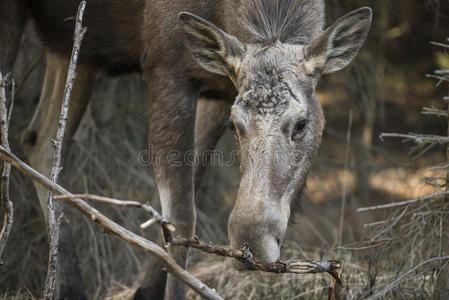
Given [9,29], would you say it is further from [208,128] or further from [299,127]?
[299,127]

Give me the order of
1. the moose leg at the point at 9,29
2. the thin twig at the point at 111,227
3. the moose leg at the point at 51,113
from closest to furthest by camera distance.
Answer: the thin twig at the point at 111,227 → the moose leg at the point at 9,29 → the moose leg at the point at 51,113

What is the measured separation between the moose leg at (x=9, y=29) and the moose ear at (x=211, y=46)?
5.01ft

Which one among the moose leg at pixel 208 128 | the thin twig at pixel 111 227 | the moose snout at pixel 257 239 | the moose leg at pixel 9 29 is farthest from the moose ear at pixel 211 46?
the thin twig at pixel 111 227

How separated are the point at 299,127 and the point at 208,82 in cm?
109

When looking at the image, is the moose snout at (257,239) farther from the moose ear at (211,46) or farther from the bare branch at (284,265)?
the moose ear at (211,46)

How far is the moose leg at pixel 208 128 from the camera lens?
5219 mm

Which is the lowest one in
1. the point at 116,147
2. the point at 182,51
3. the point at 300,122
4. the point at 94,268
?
the point at 94,268

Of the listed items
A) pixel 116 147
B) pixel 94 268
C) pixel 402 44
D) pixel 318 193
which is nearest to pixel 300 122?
pixel 94 268

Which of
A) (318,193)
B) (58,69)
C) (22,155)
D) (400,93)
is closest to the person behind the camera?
(58,69)

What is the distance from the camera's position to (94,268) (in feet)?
20.2

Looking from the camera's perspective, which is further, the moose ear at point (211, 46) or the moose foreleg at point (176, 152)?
the moose foreleg at point (176, 152)

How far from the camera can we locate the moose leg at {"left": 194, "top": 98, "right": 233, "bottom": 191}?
522 centimetres

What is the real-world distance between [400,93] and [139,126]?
17.1ft

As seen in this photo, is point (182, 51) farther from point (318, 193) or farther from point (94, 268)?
point (318, 193)
